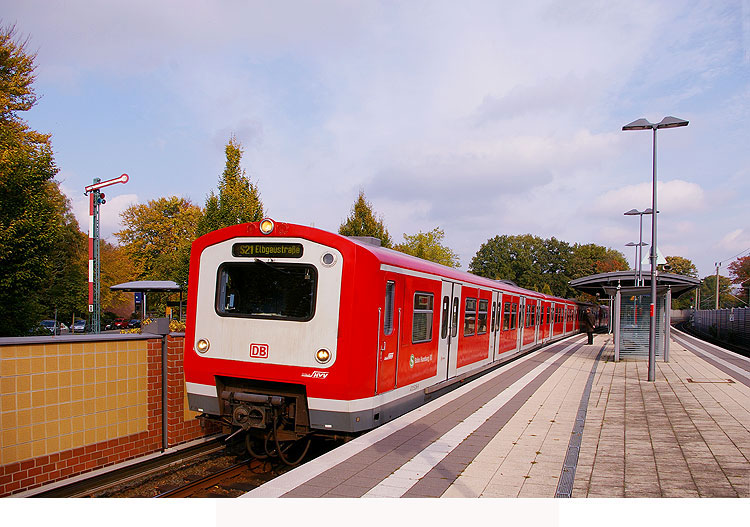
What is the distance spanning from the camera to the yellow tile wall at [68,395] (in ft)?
18.1

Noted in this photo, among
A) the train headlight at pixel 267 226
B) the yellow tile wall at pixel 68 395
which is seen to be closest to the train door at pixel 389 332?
the train headlight at pixel 267 226

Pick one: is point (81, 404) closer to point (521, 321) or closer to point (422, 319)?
point (422, 319)

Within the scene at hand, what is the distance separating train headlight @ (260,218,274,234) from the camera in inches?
273

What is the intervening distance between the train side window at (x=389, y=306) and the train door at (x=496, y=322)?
7.72 meters

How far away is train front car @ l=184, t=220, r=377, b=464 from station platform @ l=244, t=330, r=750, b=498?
30.6 inches

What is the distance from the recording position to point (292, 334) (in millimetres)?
6660

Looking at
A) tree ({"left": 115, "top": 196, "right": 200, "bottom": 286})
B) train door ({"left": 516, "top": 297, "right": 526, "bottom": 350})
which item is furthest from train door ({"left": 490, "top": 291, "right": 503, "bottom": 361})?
tree ({"left": 115, "top": 196, "right": 200, "bottom": 286})

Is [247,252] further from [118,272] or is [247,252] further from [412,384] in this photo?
[118,272]

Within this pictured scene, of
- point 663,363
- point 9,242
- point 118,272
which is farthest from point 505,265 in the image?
point 9,242

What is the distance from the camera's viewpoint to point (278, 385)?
6828 mm

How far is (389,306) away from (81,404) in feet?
12.5

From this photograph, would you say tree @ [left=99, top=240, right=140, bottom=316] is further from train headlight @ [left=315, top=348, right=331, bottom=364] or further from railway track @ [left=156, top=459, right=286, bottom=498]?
train headlight @ [left=315, top=348, right=331, bottom=364]

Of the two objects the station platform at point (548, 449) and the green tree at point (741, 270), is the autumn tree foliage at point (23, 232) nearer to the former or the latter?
the station platform at point (548, 449)

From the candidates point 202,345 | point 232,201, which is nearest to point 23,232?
point 232,201
